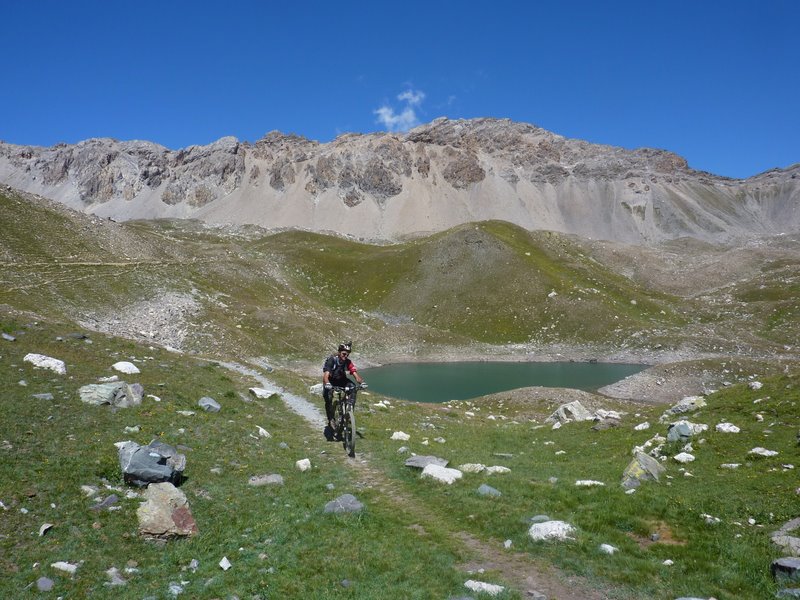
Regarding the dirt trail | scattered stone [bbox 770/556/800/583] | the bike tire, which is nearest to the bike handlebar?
the bike tire

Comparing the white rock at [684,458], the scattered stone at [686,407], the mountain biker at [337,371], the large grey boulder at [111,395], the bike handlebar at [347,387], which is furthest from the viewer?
the scattered stone at [686,407]

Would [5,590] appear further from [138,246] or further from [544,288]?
[544,288]

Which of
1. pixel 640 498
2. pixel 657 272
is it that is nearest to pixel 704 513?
pixel 640 498

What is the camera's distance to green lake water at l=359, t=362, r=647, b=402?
63312 millimetres

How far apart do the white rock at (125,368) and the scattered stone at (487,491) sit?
65.6 ft

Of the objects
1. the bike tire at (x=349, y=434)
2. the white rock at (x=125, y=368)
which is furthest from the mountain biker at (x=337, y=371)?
the white rock at (x=125, y=368)

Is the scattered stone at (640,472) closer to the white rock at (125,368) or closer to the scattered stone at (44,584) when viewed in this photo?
the scattered stone at (44,584)

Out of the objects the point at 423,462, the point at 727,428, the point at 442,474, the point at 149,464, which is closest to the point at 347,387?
the point at 423,462

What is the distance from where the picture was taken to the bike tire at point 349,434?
18922 millimetres

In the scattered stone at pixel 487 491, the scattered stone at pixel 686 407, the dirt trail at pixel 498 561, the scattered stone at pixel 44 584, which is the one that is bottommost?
the scattered stone at pixel 686 407

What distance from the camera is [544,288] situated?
107m

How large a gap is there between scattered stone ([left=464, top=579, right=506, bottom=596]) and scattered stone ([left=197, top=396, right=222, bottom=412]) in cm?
1630

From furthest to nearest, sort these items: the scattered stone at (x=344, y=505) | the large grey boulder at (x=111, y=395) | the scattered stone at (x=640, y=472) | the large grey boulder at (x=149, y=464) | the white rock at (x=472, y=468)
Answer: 1. the large grey boulder at (x=111, y=395)
2. the white rock at (x=472, y=468)
3. the scattered stone at (x=640, y=472)
4. the large grey boulder at (x=149, y=464)
5. the scattered stone at (x=344, y=505)

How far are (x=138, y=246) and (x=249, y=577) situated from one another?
93.2 m
